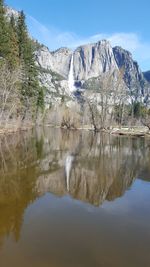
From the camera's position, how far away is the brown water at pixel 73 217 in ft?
22.6

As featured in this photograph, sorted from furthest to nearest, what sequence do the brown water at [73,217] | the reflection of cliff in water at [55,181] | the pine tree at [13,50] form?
the pine tree at [13,50]
the reflection of cliff in water at [55,181]
the brown water at [73,217]

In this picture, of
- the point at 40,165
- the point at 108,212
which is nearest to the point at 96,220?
the point at 108,212

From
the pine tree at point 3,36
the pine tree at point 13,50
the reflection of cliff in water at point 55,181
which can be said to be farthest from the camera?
the pine tree at point 13,50

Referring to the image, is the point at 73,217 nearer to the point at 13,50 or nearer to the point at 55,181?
the point at 55,181

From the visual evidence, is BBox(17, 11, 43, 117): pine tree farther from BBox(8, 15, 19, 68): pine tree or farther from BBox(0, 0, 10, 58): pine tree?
BBox(0, 0, 10, 58): pine tree

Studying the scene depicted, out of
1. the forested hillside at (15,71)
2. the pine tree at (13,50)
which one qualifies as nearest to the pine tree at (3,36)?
the forested hillside at (15,71)

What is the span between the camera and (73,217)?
31.9 ft

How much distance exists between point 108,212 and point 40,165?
8.88 meters

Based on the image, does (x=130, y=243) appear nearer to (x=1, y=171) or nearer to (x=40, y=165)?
(x=1, y=171)

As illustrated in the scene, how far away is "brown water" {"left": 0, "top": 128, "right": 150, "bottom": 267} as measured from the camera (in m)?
6.90

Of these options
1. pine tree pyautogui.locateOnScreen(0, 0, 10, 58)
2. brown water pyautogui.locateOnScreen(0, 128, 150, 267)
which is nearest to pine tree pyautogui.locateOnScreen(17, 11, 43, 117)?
pine tree pyautogui.locateOnScreen(0, 0, 10, 58)

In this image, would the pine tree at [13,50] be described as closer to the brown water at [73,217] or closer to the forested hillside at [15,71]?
the forested hillside at [15,71]

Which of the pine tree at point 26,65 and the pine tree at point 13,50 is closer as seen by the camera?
the pine tree at point 13,50

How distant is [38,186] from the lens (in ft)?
44.6
